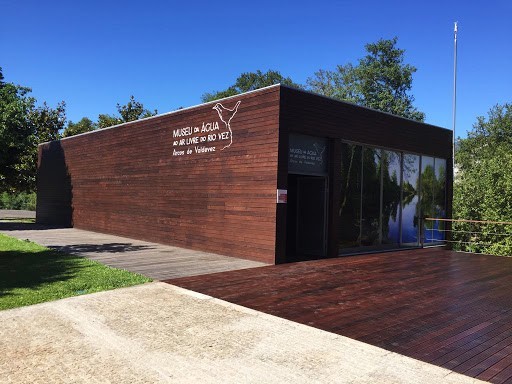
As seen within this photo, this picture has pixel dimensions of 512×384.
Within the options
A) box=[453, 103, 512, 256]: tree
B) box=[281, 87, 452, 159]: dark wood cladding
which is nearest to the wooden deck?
box=[281, 87, 452, 159]: dark wood cladding

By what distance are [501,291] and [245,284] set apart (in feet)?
15.6

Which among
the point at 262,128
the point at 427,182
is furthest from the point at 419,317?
the point at 427,182

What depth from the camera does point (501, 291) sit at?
798cm

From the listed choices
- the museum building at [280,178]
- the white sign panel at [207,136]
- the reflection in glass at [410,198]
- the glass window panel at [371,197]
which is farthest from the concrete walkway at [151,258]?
the reflection in glass at [410,198]

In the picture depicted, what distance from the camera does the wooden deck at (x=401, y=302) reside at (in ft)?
15.6

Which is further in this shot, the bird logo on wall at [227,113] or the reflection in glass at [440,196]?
the reflection in glass at [440,196]

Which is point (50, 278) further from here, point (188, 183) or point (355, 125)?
point (355, 125)

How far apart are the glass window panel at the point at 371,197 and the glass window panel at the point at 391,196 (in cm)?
31

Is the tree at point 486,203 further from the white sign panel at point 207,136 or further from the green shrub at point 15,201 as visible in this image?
the green shrub at point 15,201

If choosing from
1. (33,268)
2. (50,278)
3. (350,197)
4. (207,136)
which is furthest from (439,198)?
(33,268)

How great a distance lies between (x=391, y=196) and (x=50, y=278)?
10.3 m

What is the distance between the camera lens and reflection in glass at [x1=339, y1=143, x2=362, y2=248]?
1240 centimetres

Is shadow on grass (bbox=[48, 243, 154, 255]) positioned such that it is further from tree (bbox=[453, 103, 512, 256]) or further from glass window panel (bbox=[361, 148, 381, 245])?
tree (bbox=[453, 103, 512, 256])

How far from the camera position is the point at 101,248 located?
12.9m
